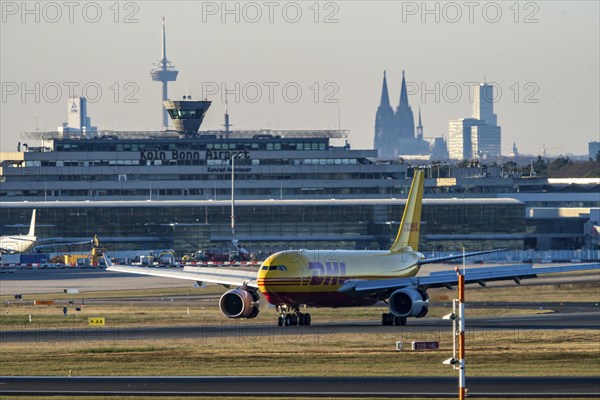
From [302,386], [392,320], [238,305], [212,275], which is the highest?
[212,275]

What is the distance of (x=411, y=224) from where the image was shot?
273ft

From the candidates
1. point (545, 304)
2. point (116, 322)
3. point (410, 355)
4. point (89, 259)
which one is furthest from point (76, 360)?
point (89, 259)

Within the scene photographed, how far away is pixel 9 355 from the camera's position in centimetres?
6094

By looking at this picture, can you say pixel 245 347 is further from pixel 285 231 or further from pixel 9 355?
pixel 285 231

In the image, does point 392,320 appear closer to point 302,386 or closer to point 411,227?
point 411,227

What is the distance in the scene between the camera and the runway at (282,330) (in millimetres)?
68250

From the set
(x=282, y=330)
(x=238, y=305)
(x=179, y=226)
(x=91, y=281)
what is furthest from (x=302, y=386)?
(x=179, y=226)

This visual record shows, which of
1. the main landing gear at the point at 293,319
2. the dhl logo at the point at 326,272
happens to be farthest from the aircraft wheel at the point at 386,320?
the main landing gear at the point at 293,319

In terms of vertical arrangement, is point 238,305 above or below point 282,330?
above

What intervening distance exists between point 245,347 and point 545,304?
109ft

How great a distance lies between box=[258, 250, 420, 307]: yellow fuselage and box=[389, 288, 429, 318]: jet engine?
2.64 meters

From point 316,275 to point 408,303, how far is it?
4.83m

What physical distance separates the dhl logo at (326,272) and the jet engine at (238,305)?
383cm

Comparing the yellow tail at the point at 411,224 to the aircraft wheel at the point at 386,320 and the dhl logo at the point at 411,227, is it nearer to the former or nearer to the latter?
the dhl logo at the point at 411,227
